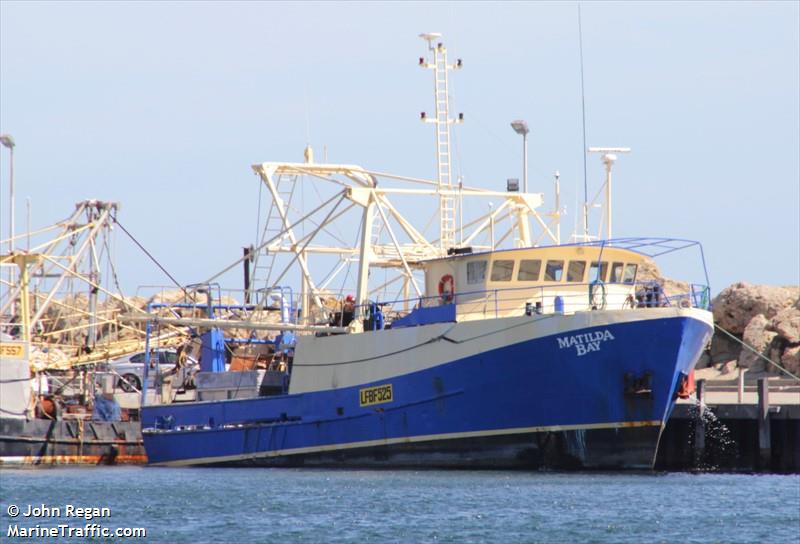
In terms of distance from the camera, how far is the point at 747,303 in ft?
166

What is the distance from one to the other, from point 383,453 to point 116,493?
21.7 ft

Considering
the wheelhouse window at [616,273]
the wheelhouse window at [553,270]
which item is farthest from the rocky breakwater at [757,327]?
the wheelhouse window at [553,270]

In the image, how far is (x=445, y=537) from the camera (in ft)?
90.2

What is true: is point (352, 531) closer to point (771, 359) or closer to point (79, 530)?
point (79, 530)

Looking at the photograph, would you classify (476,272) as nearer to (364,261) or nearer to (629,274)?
(364,261)

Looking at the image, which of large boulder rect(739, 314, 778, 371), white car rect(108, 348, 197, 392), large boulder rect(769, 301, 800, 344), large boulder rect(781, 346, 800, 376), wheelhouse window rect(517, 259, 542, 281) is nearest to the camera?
wheelhouse window rect(517, 259, 542, 281)

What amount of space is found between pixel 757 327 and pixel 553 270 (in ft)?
40.0

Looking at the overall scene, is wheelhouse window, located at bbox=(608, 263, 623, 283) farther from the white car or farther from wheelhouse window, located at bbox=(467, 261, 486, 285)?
the white car

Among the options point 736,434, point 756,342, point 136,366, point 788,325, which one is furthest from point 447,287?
point 136,366

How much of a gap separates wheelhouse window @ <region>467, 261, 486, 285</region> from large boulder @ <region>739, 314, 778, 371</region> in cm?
1186

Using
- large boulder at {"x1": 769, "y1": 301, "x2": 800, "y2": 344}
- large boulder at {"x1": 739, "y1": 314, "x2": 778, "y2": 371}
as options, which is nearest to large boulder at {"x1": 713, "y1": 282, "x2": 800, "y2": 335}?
large boulder at {"x1": 739, "y1": 314, "x2": 778, "y2": 371}

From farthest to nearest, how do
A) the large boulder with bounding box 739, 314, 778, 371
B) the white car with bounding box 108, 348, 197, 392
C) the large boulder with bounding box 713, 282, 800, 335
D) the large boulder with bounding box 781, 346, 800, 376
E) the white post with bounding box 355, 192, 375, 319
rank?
1. the white car with bounding box 108, 348, 197, 392
2. the large boulder with bounding box 713, 282, 800, 335
3. the large boulder with bounding box 739, 314, 778, 371
4. the large boulder with bounding box 781, 346, 800, 376
5. the white post with bounding box 355, 192, 375, 319

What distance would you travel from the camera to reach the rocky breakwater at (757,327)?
46375 millimetres

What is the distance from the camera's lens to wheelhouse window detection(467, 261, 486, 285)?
38.4 m
